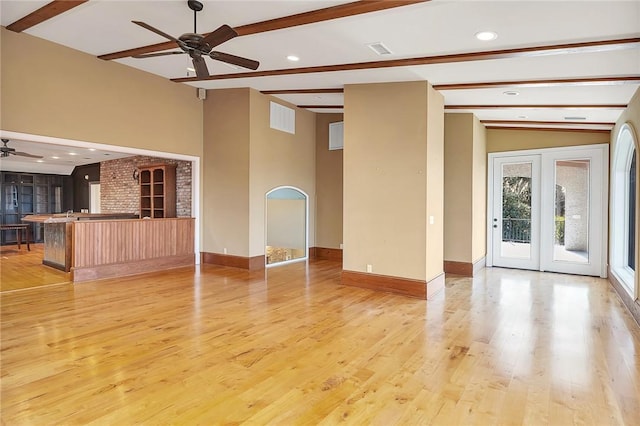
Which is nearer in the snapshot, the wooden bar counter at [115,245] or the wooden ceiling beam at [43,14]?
the wooden ceiling beam at [43,14]

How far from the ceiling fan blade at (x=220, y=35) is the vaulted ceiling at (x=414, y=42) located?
0.42 metres

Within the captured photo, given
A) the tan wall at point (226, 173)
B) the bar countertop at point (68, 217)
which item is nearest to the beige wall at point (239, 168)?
the tan wall at point (226, 173)

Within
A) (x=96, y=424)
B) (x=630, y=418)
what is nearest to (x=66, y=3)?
(x=96, y=424)

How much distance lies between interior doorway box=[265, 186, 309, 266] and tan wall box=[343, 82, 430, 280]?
2.49 m

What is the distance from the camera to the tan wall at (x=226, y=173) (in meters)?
7.20

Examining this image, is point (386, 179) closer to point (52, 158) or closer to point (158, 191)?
point (158, 191)

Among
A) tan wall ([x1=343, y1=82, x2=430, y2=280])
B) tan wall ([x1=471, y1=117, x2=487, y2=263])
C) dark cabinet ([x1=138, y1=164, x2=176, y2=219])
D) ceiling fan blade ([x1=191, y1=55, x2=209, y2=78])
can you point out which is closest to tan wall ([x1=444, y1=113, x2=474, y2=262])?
tan wall ([x1=471, y1=117, x2=487, y2=263])

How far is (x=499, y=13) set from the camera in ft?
10.6

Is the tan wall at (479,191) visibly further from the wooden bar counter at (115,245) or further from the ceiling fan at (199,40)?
the wooden bar counter at (115,245)

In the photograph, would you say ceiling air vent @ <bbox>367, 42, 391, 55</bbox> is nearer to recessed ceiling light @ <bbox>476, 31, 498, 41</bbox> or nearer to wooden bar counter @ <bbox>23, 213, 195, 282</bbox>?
recessed ceiling light @ <bbox>476, 31, 498, 41</bbox>

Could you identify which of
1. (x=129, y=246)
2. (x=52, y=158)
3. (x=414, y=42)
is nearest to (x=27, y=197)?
(x=52, y=158)

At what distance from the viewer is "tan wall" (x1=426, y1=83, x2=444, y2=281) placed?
5410 mm

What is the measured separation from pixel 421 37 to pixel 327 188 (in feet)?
17.2

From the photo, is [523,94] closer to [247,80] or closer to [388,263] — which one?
[388,263]
